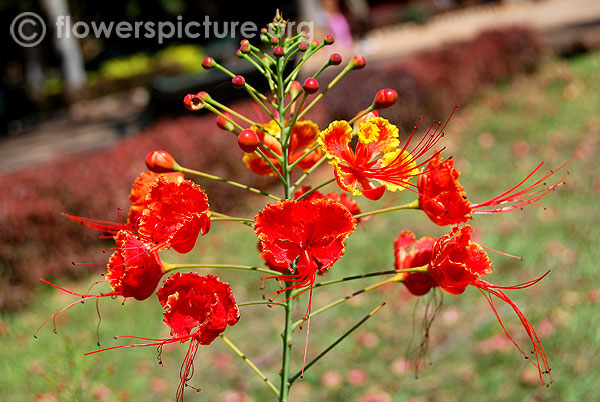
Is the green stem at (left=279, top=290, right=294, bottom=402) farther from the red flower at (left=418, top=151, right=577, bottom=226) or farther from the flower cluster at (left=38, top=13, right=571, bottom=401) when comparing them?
the red flower at (left=418, top=151, right=577, bottom=226)

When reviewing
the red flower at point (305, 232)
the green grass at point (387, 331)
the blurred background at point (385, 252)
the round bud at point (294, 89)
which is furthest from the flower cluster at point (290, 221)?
the green grass at point (387, 331)

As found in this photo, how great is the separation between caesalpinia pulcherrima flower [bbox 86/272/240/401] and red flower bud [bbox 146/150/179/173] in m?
0.32

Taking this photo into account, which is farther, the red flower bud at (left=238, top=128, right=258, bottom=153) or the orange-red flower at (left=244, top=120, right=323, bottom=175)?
the orange-red flower at (left=244, top=120, right=323, bottom=175)

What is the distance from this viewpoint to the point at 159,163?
4.58ft

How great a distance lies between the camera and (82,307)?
4895mm

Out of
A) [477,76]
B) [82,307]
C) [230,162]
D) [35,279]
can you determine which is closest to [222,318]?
[82,307]

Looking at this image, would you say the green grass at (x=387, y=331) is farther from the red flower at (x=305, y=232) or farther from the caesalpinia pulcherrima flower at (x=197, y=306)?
the red flower at (x=305, y=232)

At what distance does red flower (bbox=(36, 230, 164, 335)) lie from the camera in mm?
1268

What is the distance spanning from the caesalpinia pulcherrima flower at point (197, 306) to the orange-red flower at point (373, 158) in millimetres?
355

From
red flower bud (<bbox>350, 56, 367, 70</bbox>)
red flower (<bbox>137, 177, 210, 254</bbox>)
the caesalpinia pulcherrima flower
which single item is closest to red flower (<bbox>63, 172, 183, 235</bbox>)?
red flower (<bbox>137, 177, 210, 254</bbox>)

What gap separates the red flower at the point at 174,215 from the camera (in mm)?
1210

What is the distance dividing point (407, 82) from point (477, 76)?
68.6 inches

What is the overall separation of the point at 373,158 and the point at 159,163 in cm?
52

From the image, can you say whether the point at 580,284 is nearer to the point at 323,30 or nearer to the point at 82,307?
the point at 82,307
